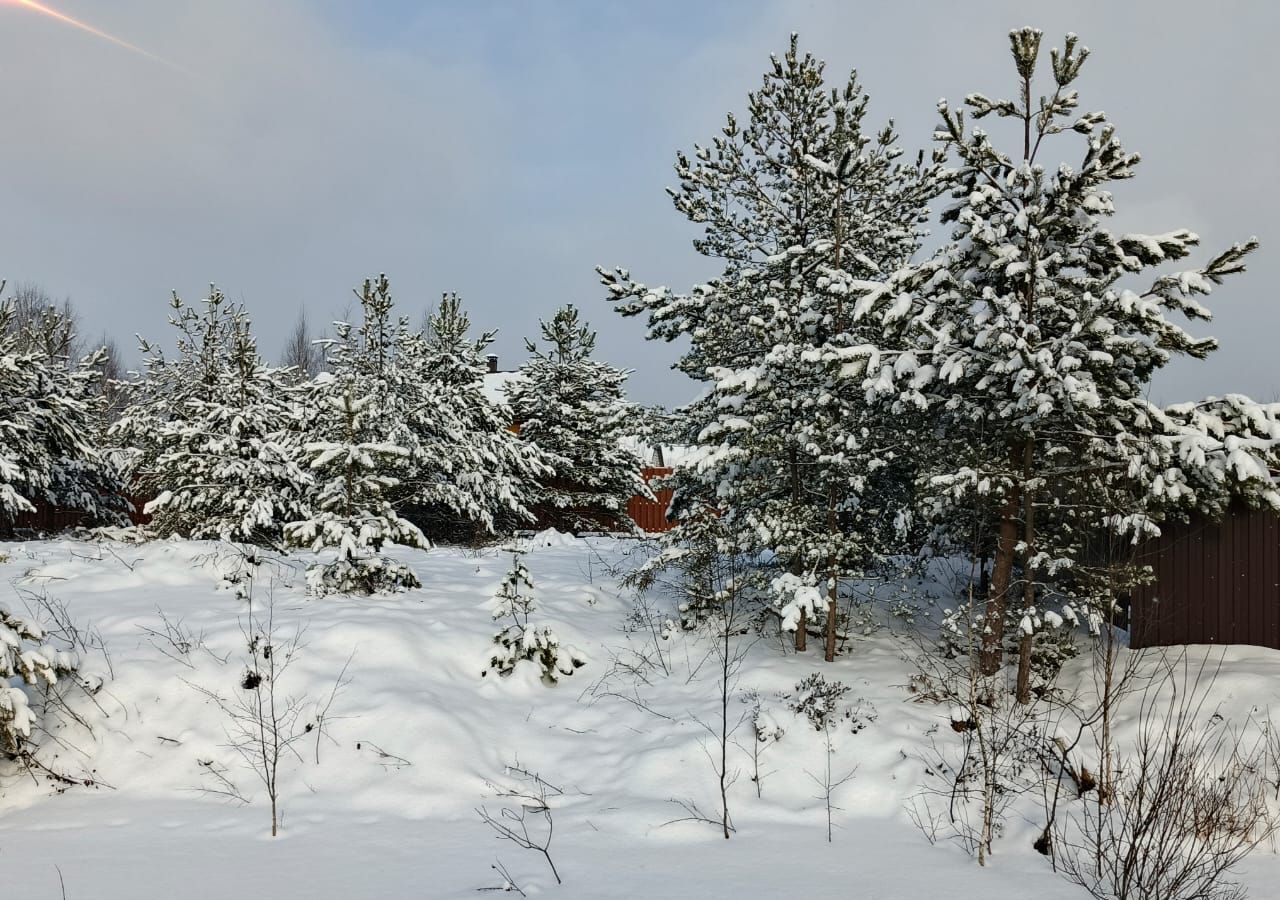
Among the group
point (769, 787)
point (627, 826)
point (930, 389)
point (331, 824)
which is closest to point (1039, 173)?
point (930, 389)

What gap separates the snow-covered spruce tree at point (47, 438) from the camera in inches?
508

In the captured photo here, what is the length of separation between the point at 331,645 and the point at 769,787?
4.38 m

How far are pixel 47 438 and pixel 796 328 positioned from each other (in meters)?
14.2

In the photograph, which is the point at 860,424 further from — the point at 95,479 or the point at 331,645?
the point at 95,479

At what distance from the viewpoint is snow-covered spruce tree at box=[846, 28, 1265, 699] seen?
6008 millimetres

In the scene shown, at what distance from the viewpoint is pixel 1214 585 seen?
7.38 meters

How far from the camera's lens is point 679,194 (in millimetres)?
8727

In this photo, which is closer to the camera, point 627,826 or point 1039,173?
point 627,826

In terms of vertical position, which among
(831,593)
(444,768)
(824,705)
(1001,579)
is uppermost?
(1001,579)

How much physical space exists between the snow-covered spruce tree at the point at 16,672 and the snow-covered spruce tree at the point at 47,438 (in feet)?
26.3

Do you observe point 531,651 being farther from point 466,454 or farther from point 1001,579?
point 466,454

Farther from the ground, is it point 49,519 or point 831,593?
point 49,519

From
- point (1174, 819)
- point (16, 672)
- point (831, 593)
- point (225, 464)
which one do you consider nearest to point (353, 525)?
point (16, 672)

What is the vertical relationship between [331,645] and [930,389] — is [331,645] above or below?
below
